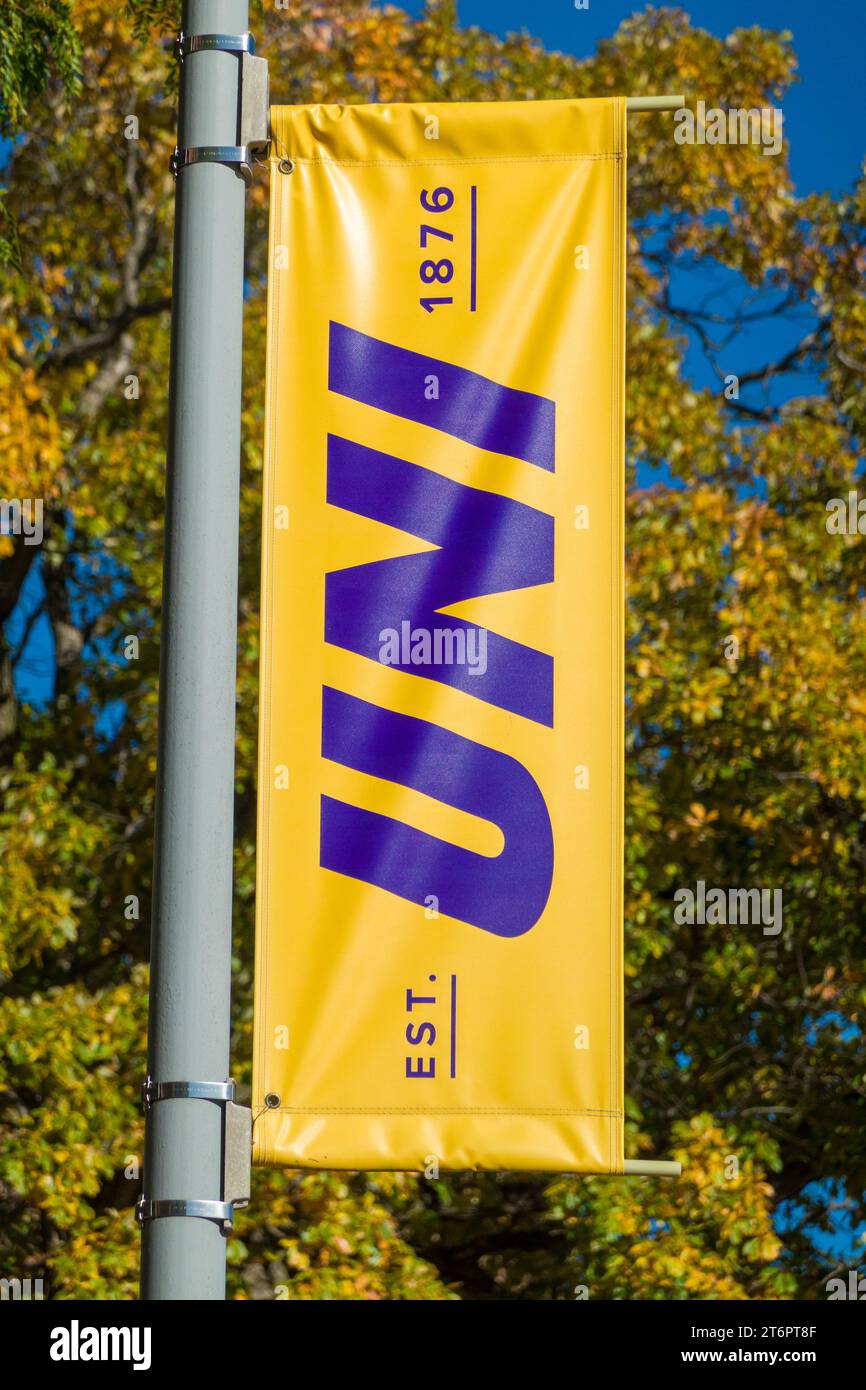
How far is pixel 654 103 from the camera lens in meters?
3.81

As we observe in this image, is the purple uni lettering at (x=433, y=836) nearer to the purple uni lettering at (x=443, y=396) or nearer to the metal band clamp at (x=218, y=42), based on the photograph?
the purple uni lettering at (x=443, y=396)

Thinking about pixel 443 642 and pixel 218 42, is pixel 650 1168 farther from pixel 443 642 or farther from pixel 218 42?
pixel 218 42

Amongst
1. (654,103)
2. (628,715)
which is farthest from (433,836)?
(628,715)

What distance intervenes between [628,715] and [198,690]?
718 centimetres

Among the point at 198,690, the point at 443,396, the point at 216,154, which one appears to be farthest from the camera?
the point at 443,396

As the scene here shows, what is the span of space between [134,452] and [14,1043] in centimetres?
429

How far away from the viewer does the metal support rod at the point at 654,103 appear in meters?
3.76

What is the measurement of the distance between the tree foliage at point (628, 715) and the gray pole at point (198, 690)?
5.73m

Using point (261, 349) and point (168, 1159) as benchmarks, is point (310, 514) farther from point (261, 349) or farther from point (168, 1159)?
point (261, 349)

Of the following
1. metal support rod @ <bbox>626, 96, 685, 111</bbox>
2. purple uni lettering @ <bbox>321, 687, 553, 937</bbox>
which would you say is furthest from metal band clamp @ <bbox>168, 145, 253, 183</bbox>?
purple uni lettering @ <bbox>321, 687, 553, 937</bbox>

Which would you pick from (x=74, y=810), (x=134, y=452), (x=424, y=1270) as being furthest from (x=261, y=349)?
(x=424, y=1270)

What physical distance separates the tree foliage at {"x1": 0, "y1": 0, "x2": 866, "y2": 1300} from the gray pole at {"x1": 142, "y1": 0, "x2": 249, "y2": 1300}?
573cm

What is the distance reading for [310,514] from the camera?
365 cm

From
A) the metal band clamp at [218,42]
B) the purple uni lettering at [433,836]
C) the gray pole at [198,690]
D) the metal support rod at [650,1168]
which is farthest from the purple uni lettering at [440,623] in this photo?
the metal band clamp at [218,42]
